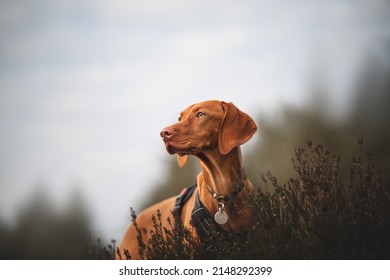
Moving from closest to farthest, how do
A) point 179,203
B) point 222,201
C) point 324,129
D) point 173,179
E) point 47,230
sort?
1. point 222,201
2. point 179,203
3. point 47,230
4. point 324,129
5. point 173,179

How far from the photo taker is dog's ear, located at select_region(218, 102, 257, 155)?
3486 mm

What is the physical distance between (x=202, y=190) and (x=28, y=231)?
2.54 m

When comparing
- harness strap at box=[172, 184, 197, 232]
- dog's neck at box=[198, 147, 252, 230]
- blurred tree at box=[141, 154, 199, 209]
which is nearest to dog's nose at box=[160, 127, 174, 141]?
dog's neck at box=[198, 147, 252, 230]

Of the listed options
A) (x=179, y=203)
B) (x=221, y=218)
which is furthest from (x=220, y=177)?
(x=179, y=203)

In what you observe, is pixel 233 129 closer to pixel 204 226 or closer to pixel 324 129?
pixel 204 226

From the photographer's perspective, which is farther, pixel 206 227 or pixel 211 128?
pixel 211 128

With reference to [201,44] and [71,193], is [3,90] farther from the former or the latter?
[201,44]

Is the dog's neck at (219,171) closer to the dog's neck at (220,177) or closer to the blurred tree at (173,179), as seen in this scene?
the dog's neck at (220,177)

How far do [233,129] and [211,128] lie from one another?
0.15 metres

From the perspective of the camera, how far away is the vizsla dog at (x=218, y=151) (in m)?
3.43

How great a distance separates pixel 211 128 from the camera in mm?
3531

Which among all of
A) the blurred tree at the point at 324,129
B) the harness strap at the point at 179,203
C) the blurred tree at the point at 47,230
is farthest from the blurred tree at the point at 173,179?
the harness strap at the point at 179,203

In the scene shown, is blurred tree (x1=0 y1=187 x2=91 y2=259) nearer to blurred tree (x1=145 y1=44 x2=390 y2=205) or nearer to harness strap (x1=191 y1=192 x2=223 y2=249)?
blurred tree (x1=145 y1=44 x2=390 y2=205)
